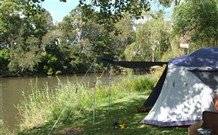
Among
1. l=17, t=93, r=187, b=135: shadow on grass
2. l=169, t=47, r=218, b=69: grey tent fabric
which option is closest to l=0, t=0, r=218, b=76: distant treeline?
l=17, t=93, r=187, b=135: shadow on grass

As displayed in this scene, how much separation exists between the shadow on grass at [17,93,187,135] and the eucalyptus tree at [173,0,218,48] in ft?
16.4

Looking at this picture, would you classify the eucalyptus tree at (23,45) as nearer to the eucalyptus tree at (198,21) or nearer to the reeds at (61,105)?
the eucalyptus tree at (198,21)

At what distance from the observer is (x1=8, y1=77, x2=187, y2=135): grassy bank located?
6.71 metres

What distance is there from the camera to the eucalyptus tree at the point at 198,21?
12.9 metres

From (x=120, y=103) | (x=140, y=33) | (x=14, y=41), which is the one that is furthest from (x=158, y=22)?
(x=14, y=41)

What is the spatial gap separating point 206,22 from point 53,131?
8.17 m

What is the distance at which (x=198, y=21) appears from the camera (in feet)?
43.3

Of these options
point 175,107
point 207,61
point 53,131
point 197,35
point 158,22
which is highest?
point 158,22

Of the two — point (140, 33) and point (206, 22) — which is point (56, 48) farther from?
point (206, 22)

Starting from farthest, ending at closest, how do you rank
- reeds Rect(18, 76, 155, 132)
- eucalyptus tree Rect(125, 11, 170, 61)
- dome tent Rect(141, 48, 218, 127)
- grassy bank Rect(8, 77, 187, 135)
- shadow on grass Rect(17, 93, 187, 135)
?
eucalyptus tree Rect(125, 11, 170, 61) → reeds Rect(18, 76, 155, 132) → grassy bank Rect(8, 77, 187, 135) → dome tent Rect(141, 48, 218, 127) → shadow on grass Rect(17, 93, 187, 135)

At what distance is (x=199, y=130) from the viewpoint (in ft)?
9.37

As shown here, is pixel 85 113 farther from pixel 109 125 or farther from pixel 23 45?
pixel 23 45

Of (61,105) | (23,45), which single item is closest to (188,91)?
(61,105)

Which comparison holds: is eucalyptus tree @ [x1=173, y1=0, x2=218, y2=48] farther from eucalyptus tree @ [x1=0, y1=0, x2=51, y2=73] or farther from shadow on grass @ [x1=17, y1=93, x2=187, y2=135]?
eucalyptus tree @ [x1=0, y1=0, x2=51, y2=73]
